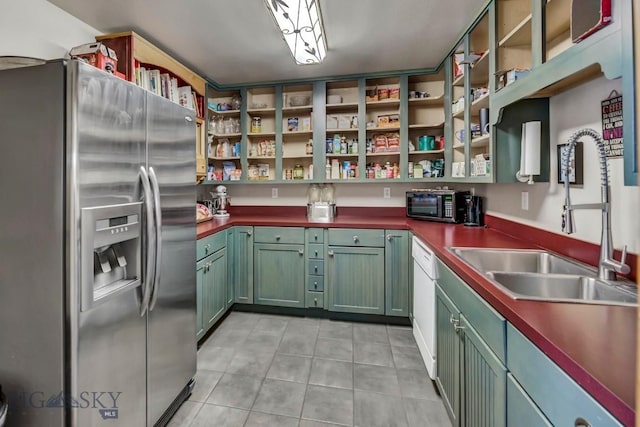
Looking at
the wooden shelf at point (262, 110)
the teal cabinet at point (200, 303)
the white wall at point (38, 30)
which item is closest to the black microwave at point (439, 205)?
the wooden shelf at point (262, 110)

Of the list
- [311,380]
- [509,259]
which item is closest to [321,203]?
[311,380]

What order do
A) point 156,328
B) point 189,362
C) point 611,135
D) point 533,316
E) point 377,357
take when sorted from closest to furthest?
point 533,316, point 611,135, point 156,328, point 189,362, point 377,357

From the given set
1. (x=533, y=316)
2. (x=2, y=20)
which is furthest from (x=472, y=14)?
(x=2, y=20)

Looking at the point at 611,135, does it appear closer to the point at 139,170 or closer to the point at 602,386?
the point at 602,386

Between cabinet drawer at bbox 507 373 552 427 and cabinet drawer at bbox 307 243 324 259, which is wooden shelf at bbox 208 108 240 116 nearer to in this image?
cabinet drawer at bbox 307 243 324 259

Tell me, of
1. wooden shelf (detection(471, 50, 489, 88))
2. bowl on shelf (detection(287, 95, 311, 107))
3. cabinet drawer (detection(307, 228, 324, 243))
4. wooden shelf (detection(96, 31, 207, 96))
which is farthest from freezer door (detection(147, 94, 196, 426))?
wooden shelf (detection(471, 50, 489, 88))

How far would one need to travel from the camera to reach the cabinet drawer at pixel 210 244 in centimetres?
218

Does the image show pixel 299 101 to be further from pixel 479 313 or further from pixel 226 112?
pixel 479 313

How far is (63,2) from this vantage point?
5.80 ft

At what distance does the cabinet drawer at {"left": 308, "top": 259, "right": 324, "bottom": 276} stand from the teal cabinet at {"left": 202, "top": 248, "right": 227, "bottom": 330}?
0.79 m

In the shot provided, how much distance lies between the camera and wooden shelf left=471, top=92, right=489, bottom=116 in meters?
1.96

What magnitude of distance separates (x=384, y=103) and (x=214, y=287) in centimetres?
239

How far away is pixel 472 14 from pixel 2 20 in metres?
2.77

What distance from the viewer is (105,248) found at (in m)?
1.18
